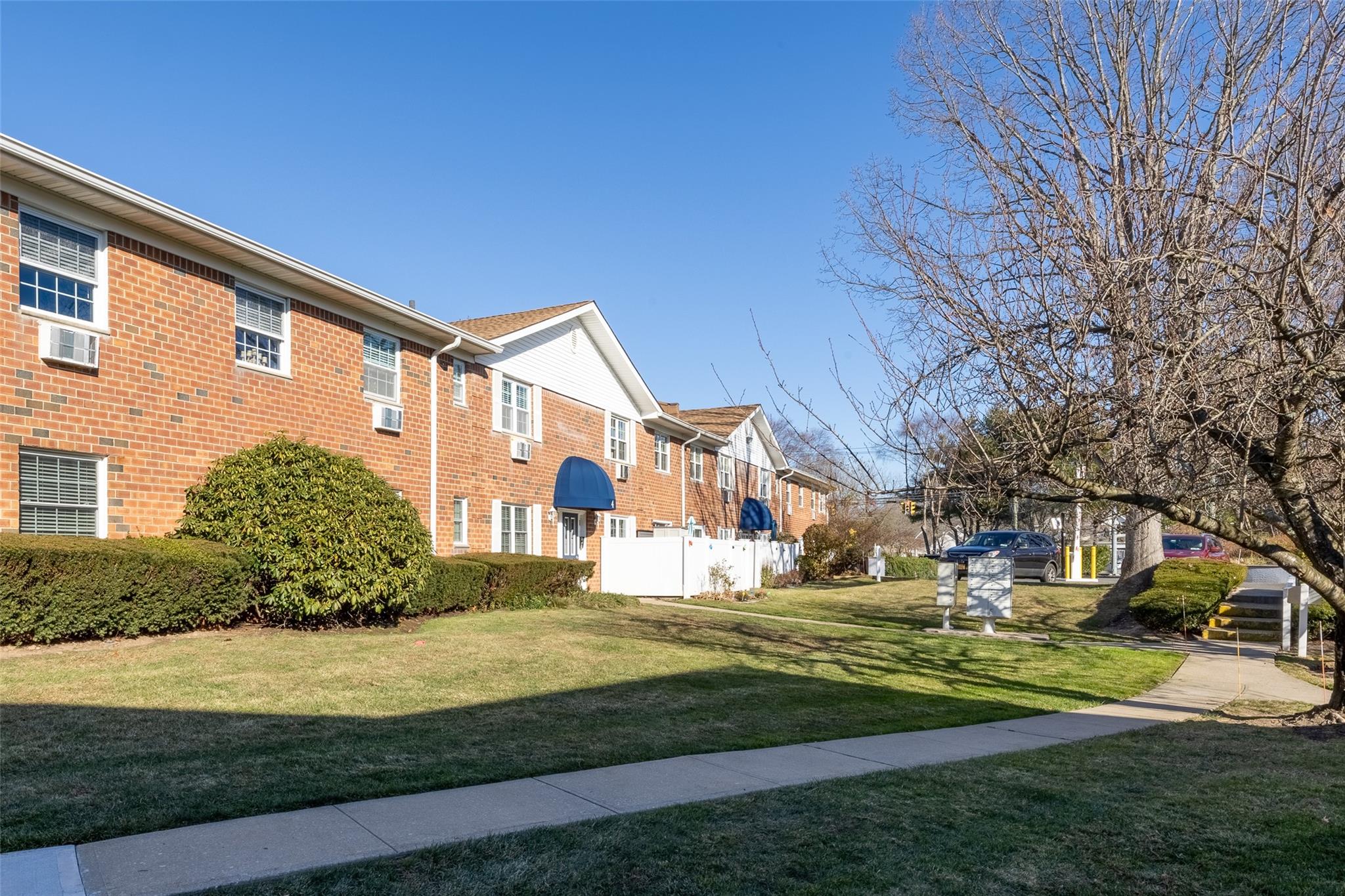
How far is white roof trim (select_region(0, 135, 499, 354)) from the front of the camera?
10984 mm

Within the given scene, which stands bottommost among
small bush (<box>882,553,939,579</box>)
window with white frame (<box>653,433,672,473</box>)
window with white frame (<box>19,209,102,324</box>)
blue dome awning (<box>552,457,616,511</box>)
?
small bush (<box>882,553,939,579</box>)

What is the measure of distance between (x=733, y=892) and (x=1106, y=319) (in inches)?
192

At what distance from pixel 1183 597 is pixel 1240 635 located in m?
1.44

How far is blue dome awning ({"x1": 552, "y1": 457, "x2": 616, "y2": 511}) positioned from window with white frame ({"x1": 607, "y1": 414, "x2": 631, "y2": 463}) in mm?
2380

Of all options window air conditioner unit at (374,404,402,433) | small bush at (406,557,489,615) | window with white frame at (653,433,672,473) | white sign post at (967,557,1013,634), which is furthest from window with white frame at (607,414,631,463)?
white sign post at (967,557,1013,634)

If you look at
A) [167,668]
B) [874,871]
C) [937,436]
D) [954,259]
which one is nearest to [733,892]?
[874,871]

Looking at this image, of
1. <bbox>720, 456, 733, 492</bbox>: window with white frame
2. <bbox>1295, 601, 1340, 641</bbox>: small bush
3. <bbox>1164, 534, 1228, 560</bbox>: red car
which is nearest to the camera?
<bbox>1295, 601, 1340, 641</bbox>: small bush

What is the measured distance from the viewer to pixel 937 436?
798 cm

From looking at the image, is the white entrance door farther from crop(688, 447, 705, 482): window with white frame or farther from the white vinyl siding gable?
crop(688, 447, 705, 482): window with white frame

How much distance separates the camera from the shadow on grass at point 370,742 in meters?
5.37

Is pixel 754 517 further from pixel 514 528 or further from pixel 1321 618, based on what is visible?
pixel 1321 618

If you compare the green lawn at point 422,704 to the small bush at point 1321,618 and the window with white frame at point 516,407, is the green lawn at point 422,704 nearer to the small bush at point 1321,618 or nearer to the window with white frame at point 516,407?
the small bush at point 1321,618

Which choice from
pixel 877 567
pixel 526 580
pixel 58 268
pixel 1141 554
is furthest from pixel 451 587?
pixel 877 567

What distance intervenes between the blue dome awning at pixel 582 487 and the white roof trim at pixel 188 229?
5.88m
